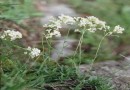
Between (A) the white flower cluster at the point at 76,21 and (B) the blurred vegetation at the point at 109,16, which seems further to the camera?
(B) the blurred vegetation at the point at 109,16

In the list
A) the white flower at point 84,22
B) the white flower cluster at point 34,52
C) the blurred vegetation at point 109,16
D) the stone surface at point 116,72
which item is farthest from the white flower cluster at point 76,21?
the blurred vegetation at point 109,16

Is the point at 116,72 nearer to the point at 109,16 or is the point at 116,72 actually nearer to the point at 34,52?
the point at 34,52

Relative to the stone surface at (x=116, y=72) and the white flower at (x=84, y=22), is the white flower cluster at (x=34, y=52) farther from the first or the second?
the stone surface at (x=116, y=72)

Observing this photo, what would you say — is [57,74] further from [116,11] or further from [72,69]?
[116,11]

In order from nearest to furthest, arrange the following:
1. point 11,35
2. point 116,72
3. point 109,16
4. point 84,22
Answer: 1. point 11,35
2. point 84,22
3. point 116,72
4. point 109,16

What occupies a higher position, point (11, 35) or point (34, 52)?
point (11, 35)

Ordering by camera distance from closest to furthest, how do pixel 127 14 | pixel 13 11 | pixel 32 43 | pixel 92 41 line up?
pixel 13 11, pixel 32 43, pixel 92 41, pixel 127 14

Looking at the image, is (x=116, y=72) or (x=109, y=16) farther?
(x=109, y=16)

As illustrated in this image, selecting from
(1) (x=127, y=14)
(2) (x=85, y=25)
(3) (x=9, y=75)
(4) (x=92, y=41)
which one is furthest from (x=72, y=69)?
(1) (x=127, y=14)

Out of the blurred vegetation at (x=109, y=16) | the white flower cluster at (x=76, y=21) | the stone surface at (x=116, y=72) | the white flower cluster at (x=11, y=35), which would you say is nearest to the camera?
the white flower cluster at (x=11, y=35)

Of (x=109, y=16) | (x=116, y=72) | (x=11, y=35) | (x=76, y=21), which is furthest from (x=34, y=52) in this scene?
(x=109, y=16)

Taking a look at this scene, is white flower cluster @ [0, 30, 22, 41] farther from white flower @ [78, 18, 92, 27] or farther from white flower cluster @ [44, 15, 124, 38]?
white flower @ [78, 18, 92, 27]
